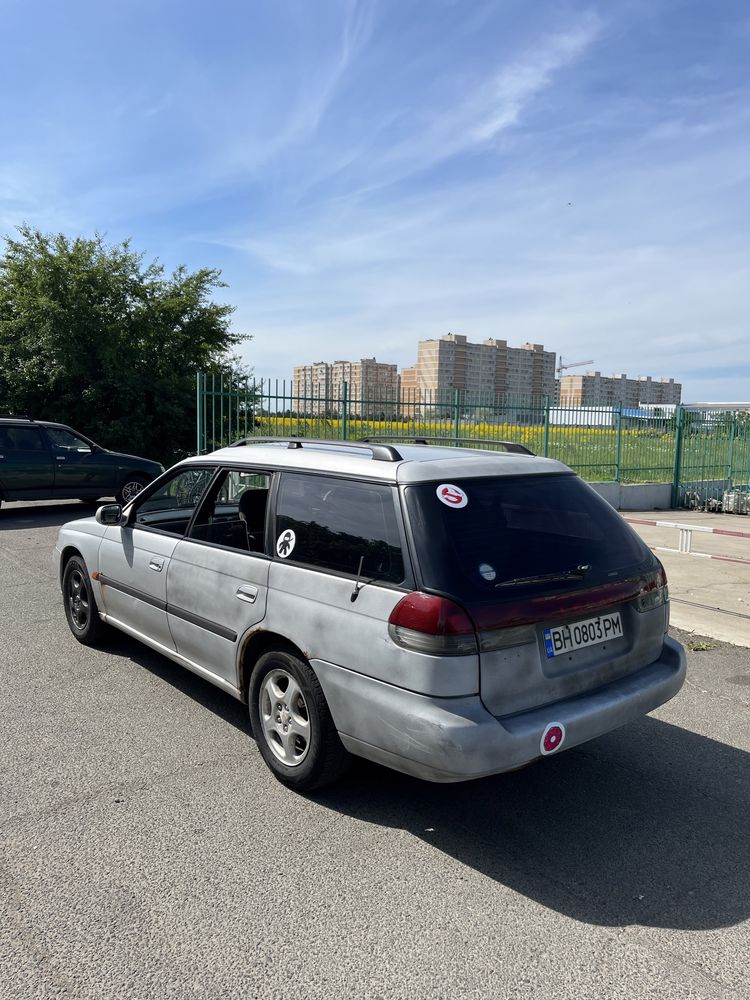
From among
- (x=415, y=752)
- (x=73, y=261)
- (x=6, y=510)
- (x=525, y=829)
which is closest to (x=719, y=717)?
(x=525, y=829)

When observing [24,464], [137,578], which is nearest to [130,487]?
[24,464]

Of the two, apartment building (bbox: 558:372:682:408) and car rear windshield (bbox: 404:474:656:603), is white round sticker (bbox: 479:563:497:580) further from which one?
apartment building (bbox: 558:372:682:408)

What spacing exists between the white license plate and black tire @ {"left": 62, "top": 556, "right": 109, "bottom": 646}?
365 centimetres

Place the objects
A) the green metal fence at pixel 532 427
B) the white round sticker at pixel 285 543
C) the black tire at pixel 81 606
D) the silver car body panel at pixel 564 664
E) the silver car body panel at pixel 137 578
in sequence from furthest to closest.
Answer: the green metal fence at pixel 532 427, the black tire at pixel 81 606, the silver car body panel at pixel 137 578, the white round sticker at pixel 285 543, the silver car body panel at pixel 564 664

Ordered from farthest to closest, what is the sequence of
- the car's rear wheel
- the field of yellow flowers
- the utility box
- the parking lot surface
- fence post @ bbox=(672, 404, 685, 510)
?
1. fence post @ bbox=(672, 404, 685, 510)
2. the utility box
3. the field of yellow flowers
4. the car's rear wheel
5. the parking lot surface

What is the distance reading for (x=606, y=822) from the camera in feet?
11.0

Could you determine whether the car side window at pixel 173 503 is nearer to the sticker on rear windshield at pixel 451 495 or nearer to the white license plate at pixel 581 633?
the sticker on rear windshield at pixel 451 495

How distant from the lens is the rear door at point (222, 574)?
3.79 m

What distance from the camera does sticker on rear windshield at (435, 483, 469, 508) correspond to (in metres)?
3.21

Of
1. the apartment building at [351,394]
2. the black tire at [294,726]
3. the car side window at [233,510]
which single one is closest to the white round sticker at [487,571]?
the black tire at [294,726]

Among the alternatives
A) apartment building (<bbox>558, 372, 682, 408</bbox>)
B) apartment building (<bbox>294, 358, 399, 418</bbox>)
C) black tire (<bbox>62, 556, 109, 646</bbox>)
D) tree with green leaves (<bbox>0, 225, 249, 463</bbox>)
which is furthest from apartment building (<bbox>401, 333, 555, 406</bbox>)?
black tire (<bbox>62, 556, 109, 646</bbox>)

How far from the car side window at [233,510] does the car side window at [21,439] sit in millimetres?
10037

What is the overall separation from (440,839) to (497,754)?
0.63 meters

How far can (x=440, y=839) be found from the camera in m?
3.18
